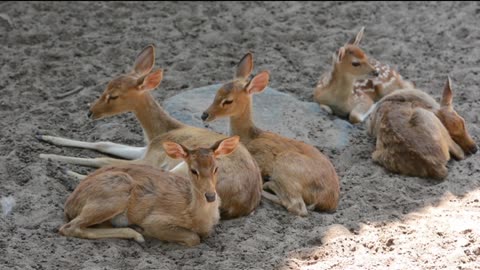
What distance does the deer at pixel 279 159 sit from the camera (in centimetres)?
676

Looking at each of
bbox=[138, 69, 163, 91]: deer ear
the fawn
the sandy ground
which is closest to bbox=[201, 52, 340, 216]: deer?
the sandy ground

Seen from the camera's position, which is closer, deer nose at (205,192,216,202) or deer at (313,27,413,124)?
deer nose at (205,192,216,202)

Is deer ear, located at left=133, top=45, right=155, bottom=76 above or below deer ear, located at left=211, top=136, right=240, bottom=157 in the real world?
below

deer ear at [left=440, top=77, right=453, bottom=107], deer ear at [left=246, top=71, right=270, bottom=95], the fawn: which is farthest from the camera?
deer ear at [left=440, top=77, right=453, bottom=107]

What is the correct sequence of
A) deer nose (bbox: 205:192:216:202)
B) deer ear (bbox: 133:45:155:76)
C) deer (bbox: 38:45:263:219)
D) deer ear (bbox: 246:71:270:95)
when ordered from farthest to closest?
1. deer ear (bbox: 133:45:155:76)
2. deer ear (bbox: 246:71:270:95)
3. deer (bbox: 38:45:263:219)
4. deer nose (bbox: 205:192:216:202)

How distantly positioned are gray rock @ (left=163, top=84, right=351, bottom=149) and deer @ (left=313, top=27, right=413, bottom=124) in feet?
0.55

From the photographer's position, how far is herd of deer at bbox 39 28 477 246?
19.9ft

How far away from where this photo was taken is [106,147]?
24.5 ft

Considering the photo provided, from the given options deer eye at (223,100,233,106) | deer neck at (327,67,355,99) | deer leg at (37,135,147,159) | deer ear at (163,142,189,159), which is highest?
deer ear at (163,142,189,159)

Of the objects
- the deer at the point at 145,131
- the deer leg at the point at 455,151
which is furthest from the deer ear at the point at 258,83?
the deer leg at the point at 455,151

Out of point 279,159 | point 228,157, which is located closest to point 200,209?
point 228,157

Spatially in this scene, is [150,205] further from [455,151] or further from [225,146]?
[455,151]

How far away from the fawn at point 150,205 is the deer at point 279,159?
0.76 metres

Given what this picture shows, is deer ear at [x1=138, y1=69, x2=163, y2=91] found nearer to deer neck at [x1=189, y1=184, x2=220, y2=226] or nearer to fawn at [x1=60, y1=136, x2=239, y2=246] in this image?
fawn at [x1=60, y1=136, x2=239, y2=246]
